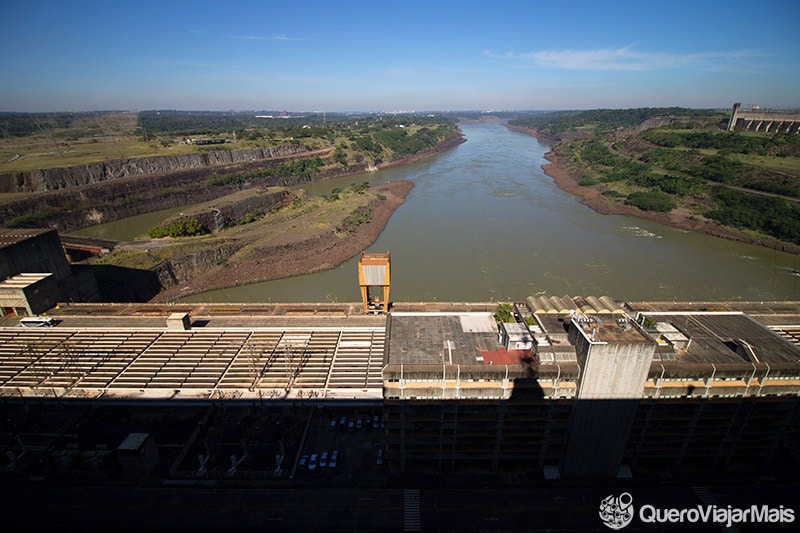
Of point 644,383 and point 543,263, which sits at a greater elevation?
point 644,383

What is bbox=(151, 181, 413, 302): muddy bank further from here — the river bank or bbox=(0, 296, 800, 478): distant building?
the river bank

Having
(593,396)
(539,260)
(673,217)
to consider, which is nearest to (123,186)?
(539,260)

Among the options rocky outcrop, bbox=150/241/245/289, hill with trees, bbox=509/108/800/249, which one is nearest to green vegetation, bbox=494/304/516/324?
rocky outcrop, bbox=150/241/245/289

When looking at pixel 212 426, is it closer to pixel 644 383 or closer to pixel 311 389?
pixel 311 389

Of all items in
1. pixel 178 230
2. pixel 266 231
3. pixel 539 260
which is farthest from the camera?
pixel 266 231

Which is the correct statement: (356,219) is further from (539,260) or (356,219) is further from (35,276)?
(35,276)

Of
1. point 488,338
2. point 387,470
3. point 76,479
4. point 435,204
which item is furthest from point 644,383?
point 435,204

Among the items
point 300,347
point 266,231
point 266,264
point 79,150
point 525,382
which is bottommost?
point 266,264
